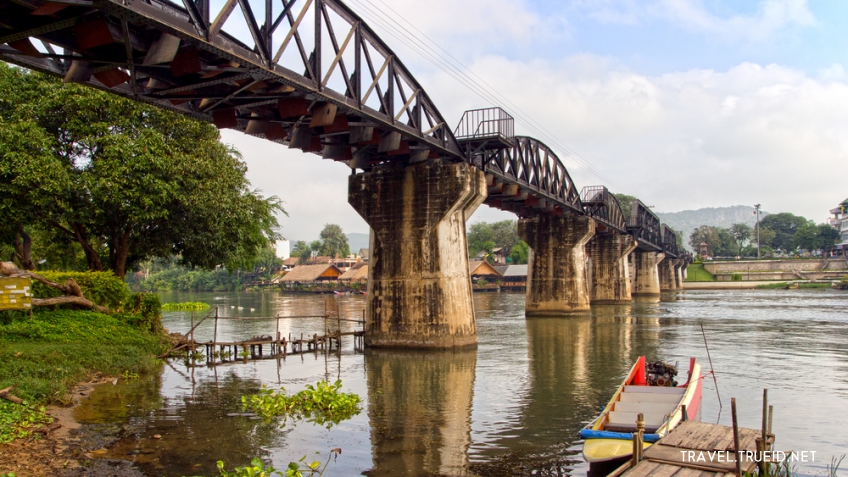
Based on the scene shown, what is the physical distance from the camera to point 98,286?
26.2 metres

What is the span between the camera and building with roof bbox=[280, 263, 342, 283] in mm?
140500

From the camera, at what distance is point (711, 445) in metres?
11.2

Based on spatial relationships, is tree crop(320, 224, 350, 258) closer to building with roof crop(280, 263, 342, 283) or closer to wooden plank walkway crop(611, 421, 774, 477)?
building with roof crop(280, 263, 342, 283)

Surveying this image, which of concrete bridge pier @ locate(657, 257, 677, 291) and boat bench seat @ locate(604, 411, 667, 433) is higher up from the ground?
concrete bridge pier @ locate(657, 257, 677, 291)

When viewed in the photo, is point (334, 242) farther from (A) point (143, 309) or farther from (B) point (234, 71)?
(B) point (234, 71)

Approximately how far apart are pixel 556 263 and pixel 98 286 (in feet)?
143

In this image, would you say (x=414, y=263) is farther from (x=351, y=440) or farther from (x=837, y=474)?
(x=837, y=474)

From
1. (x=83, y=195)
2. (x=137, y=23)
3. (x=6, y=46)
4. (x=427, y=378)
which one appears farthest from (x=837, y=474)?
(x=83, y=195)

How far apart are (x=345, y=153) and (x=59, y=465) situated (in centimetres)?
2104

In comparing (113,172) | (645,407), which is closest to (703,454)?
(645,407)

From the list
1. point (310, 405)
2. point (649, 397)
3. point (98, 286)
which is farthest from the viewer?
point (98, 286)

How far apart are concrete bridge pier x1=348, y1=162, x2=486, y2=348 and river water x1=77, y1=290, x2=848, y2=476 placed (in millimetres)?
1392

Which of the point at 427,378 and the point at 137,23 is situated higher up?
the point at 137,23

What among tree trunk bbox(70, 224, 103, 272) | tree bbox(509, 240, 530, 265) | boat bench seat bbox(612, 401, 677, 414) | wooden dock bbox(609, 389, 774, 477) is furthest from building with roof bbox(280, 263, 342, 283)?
wooden dock bbox(609, 389, 774, 477)
